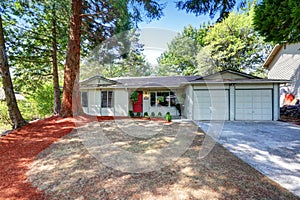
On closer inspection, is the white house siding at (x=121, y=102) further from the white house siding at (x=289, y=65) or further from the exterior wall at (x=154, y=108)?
the white house siding at (x=289, y=65)

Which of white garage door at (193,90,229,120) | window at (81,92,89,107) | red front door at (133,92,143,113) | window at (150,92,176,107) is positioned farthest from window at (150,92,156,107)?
window at (81,92,89,107)

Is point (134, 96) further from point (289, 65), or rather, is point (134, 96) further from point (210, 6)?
point (289, 65)

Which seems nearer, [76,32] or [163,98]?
[76,32]

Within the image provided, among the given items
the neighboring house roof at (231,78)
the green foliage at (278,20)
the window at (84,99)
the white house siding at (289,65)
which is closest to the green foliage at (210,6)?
the green foliage at (278,20)

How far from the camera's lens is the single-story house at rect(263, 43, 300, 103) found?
12.0 metres

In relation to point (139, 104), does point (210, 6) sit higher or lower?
higher

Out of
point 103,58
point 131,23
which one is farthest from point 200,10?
point 103,58

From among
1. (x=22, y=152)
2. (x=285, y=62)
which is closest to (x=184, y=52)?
(x=285, y=62)

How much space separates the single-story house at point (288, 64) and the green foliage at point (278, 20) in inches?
319

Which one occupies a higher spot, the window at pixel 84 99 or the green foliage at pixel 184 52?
the green foliage at pixel 184 52

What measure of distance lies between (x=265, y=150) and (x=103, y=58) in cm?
1102

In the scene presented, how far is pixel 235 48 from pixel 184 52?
832 cm

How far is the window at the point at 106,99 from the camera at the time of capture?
37.6 feet

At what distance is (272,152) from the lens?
424cm
